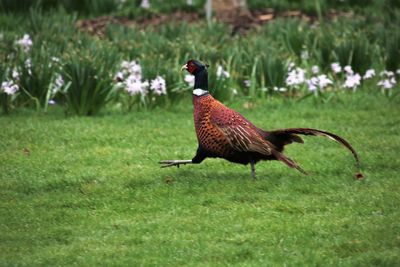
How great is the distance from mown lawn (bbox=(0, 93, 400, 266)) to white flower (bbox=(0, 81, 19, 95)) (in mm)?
264

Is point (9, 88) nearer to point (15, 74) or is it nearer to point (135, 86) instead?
point (15, 74)

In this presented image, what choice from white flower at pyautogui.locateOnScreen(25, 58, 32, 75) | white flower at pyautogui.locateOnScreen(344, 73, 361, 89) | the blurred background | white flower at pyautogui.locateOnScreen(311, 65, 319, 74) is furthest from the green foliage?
white flower at pyautogui.locateOnScreen(344, 73, 361, 89)

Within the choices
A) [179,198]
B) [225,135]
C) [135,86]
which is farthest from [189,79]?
[179,198]

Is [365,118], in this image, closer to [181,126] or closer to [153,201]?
[181,126]

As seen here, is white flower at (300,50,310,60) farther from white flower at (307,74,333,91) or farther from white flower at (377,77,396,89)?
white flower at (377,77,396,89)

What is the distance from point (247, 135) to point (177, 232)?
1090 mm

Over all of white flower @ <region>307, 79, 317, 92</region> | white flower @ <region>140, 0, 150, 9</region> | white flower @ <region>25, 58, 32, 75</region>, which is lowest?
white flower @ <region>307, 79, 317, 92</region>

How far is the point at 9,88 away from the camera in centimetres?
764

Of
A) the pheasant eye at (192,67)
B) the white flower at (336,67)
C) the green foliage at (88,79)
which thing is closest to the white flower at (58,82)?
the green foliage at (88,79)

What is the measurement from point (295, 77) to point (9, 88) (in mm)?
2527

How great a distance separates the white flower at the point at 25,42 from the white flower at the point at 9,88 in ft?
3.37

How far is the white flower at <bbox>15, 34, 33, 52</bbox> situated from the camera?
28.9 ft

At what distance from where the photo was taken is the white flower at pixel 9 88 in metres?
7.63

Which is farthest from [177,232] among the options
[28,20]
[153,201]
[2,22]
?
[2,22]
